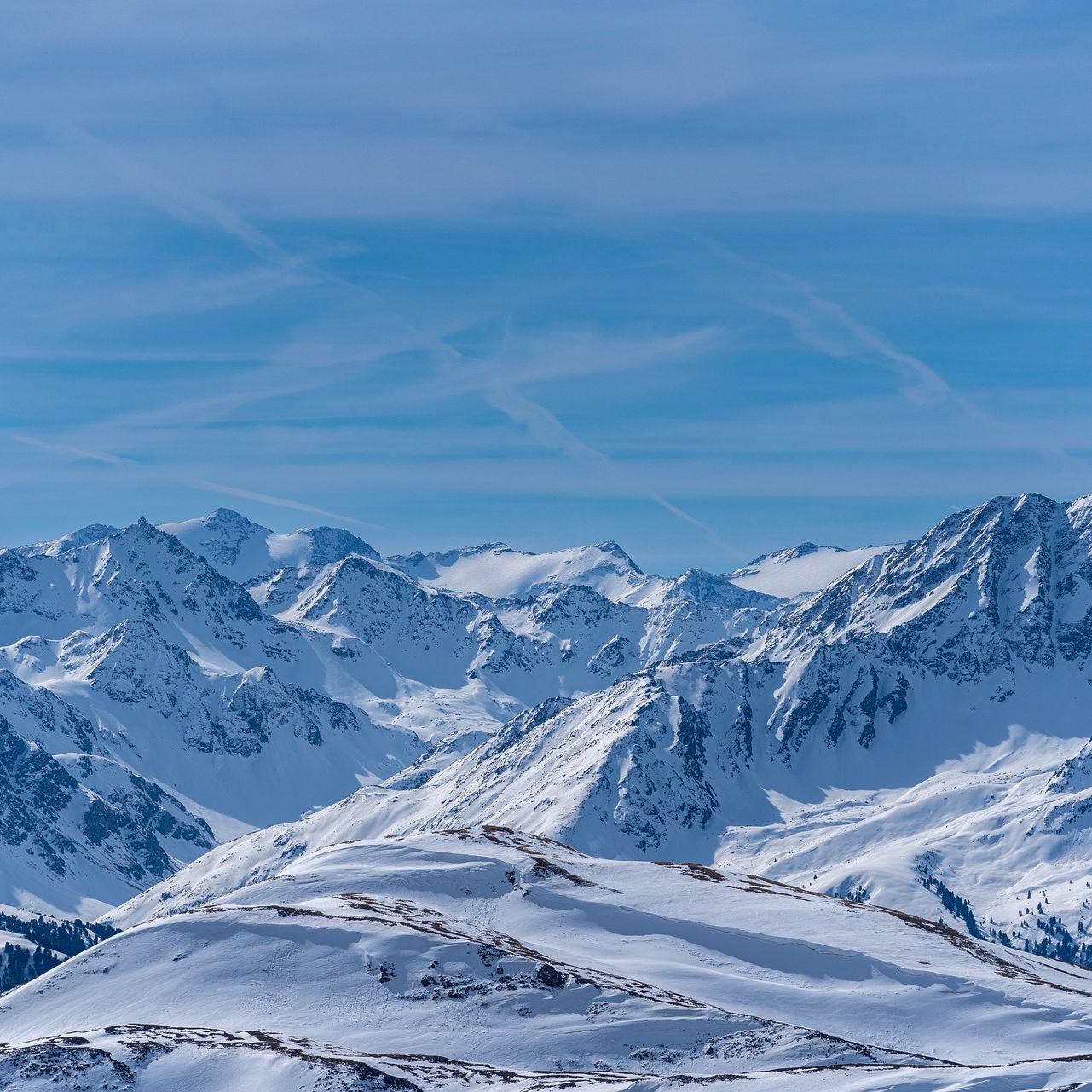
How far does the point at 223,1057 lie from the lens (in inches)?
4003

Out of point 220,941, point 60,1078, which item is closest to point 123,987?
point 220,941

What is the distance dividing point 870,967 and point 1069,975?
38.1 m

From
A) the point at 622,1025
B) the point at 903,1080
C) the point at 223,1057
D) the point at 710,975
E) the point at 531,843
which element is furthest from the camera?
the point at 531,843

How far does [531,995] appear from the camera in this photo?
4665 inches

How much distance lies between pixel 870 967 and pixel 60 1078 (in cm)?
7611

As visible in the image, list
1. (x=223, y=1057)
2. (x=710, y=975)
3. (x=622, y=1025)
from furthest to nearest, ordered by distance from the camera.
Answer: (x=710, y=975) < (x=622, y=1025) < (x=223, y=1057)

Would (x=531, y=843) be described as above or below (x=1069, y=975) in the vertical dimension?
above

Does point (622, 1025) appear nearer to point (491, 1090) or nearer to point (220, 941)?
point (491, 1090)

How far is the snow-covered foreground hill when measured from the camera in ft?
330

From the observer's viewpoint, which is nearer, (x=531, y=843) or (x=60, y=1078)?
(x=60, y=1078)

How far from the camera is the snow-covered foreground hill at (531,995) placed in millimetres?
100500

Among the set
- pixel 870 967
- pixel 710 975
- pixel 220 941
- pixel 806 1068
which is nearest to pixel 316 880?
pixel 220 941

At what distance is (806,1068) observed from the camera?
335 feet

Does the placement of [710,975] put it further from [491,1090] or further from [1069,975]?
[1069,975]
